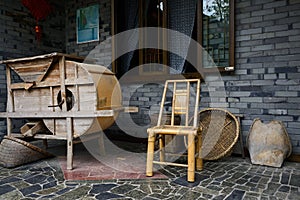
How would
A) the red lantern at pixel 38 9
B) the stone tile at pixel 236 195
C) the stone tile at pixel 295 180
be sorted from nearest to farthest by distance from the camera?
the stone tile at pixel 236 195 → the stone tile at pixel 295 180 → the red lantern at pixel 38 9

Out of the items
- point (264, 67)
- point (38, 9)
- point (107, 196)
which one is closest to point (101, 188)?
point (107, 196)

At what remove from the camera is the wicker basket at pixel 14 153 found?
115 inches

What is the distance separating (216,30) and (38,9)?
329cm

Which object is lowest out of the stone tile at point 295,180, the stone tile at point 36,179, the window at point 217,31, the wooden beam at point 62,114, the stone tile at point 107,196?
the stone tile at point 107,196

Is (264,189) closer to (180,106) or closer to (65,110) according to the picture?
(180,106)

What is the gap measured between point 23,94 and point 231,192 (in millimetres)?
2734

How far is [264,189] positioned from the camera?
2.24 m

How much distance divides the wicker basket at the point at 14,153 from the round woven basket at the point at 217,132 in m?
2.23

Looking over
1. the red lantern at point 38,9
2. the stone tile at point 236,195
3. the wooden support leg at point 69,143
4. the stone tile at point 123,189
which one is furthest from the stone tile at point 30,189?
the red lantern at point 38,9

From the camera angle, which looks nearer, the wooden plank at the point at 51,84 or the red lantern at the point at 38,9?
the wooden plank at the point at 51,84

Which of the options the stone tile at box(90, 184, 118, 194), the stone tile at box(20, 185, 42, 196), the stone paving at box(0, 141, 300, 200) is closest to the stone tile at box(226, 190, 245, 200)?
the stone paving at box(0, 141, 300, 200)

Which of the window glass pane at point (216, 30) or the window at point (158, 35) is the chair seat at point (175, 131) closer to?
the window glass pane at point (216, 30)

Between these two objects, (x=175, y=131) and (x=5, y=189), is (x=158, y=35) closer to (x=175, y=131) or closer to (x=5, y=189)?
(x=175, y=131)

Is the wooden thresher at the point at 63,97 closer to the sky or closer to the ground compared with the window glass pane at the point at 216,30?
closer to the ground
